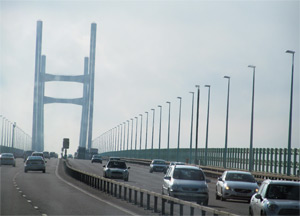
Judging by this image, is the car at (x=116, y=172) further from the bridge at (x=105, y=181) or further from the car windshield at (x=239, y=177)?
the car windshield at (x=239, y=177)

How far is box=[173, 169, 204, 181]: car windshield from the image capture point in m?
26.7

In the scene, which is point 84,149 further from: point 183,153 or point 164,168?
point 164,168

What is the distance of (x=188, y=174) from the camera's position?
26906mm

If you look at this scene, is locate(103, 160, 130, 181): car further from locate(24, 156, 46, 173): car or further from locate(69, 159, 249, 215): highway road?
locate(24, 156, 46, 173): car

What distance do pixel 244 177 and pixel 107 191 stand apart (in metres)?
6.12

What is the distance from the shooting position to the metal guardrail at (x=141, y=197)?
1755cm

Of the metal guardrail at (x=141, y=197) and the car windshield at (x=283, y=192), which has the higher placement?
the car windshield at (x=283, y=192)

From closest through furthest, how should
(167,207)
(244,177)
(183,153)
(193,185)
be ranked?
(167,207)
(193,185)
(244,177)
(183,153)

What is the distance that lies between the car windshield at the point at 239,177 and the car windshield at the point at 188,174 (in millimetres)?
3361

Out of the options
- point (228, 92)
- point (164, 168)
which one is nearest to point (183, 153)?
point (164, 168)

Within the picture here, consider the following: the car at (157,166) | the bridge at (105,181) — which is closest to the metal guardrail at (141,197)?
the bridge at (105,181)

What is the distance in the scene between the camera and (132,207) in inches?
941

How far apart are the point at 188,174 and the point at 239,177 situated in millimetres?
4316

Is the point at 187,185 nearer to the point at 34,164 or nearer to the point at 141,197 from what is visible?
the point at 141,197
